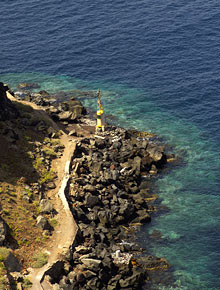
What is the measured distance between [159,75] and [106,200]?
53.4 m

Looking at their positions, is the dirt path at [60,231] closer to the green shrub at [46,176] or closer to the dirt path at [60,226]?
the dirt path at [60,226]

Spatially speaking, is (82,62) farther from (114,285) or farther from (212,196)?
(114,285)

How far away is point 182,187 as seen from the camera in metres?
86.9

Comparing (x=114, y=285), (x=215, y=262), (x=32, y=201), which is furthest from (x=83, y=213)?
(x=215, y=262)

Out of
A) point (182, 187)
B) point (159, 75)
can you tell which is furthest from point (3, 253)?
point (159, 75)


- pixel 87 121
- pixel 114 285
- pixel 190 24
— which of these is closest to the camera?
pixel 114 285

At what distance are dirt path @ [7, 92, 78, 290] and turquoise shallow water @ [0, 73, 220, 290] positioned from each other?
12.8 m

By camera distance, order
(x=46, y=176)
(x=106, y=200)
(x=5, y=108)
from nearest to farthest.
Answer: (x=106, y=200) < (x=46, y=176) < (x=5, y=108)

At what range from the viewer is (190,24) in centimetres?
14325

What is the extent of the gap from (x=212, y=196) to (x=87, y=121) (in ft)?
113

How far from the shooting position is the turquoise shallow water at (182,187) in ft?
230

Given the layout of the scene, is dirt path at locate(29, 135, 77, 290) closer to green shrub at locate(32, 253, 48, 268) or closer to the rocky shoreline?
green shrub at locate(32, 253, 48, 268)

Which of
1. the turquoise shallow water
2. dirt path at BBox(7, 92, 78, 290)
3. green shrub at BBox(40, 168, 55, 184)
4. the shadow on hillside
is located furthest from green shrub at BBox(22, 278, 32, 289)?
green shrub at BBox(40, 168, 55, 184)

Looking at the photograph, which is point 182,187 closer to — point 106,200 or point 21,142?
point 106,200
